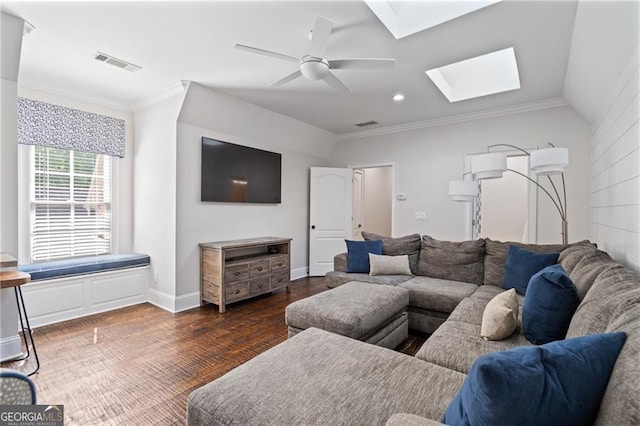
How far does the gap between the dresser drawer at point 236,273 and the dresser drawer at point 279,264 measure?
47cm

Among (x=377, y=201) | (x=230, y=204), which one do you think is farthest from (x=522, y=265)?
(x=377, y=201)

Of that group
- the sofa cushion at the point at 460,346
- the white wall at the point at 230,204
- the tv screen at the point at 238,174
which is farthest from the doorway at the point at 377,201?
the sofa cushion at the point at 460,346

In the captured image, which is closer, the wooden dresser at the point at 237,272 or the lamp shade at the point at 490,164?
the lamp shade at the point at 490,164

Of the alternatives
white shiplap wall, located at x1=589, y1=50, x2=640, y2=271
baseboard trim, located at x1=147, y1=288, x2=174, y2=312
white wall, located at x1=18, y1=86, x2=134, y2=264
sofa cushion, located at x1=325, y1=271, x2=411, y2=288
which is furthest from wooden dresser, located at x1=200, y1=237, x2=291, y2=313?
white shiplap wall, located at x1=589, y1=50, x2=640, y2=271

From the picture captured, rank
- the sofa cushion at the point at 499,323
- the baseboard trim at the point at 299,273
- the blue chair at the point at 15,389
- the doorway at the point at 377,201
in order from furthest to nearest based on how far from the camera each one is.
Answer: the doorway at the point at 377,201
the baseboard trim at the point at 299,273
the sofa cushion at the point at 499,323
the blue chair at the point at 15,389

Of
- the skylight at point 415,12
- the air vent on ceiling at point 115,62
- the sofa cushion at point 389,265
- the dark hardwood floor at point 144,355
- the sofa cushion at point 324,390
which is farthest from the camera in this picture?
the sofa cushion at point 389,265

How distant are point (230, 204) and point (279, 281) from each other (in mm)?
1340

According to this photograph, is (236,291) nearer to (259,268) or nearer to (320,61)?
(259,268)

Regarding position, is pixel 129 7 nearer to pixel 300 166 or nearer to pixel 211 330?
pixel 211 330

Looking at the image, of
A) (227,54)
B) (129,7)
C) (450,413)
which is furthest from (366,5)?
(450,413)

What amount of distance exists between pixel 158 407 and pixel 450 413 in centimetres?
185

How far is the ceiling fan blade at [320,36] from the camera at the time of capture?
205 centimetres

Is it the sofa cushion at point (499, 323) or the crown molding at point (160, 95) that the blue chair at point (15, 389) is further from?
the crown molding at point (160, 95)

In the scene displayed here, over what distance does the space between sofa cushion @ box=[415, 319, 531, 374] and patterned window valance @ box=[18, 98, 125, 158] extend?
4392 millimetres
